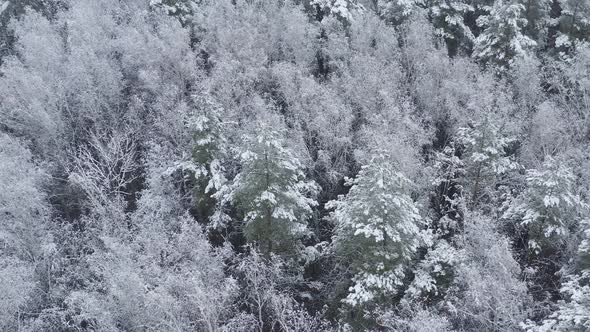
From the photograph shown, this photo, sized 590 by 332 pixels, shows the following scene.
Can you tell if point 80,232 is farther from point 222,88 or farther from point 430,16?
point 430,16

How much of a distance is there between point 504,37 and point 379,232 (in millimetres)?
20389

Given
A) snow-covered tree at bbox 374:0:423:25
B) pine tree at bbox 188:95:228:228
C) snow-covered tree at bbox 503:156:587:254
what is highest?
snow-covered tree at bbox 374:0:423:25

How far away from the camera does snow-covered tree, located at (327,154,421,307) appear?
19969mm

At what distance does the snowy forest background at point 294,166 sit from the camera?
20266 mm

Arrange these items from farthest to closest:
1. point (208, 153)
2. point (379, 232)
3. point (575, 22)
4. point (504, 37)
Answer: point (575, 22)
point (504, 37)
point (208, 153)
point (379, 232)

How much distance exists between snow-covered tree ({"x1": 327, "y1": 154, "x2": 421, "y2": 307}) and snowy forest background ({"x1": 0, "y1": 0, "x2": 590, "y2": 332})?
10 cm

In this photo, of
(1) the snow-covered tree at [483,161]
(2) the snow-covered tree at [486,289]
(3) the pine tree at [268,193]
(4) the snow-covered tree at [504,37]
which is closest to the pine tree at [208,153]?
(3) the pine tree at [268,193]

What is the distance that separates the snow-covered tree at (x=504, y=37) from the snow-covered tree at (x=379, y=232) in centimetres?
1705

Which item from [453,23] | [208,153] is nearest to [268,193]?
[208,153]

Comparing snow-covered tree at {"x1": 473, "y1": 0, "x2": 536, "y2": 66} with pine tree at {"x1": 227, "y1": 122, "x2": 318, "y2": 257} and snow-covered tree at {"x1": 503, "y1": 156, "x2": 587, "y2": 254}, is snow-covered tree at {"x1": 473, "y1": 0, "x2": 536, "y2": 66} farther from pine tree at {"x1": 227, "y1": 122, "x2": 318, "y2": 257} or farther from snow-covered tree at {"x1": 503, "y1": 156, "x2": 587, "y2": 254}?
pine tree at {"x1": 227, "y1": 122, "x2": 318, "y2": 257}

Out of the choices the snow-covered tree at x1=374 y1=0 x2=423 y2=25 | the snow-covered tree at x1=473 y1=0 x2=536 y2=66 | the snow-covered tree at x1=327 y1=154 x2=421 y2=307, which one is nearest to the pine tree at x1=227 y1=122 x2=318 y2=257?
the snow-covered tree at x1=327 y1=154 x2=421 y2=307

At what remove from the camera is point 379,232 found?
1975 centimetres

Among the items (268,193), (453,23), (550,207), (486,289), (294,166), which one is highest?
(453,23)

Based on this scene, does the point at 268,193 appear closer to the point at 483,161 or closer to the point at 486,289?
the point at 486,289
